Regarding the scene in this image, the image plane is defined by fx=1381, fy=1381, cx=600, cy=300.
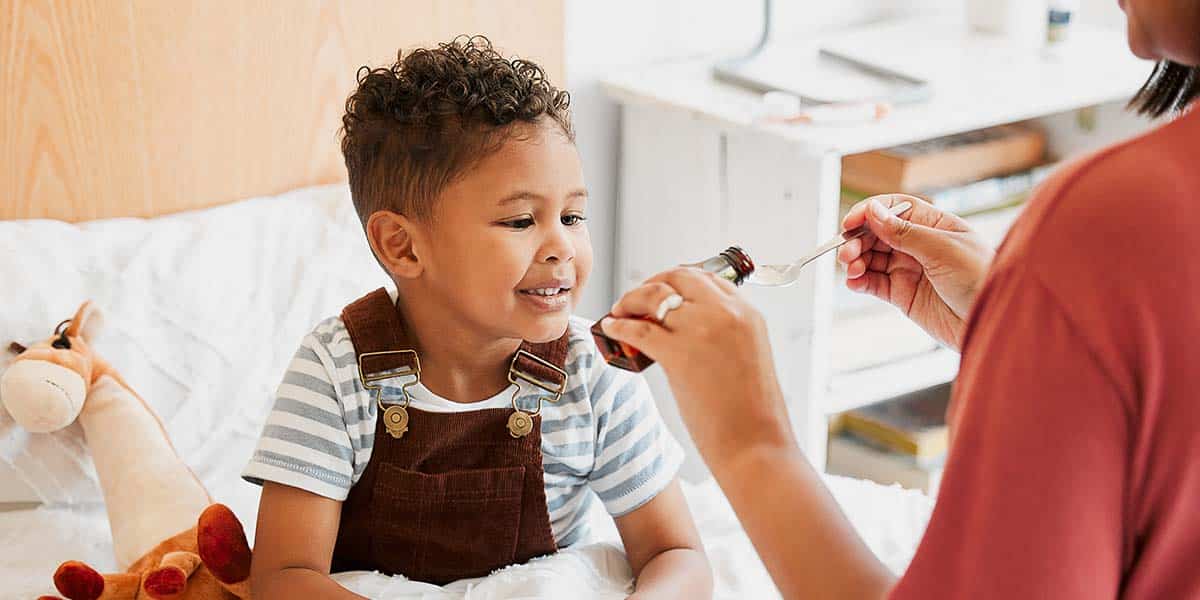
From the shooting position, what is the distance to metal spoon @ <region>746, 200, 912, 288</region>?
108 cm

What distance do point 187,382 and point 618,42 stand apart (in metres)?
0.86

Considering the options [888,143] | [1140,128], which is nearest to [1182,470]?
[888,143]

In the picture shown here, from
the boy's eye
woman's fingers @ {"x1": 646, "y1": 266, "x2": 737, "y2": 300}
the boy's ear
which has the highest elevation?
woman's fingers @ {"x1": 646, "y1": 266, "x2": 737, "y2": 300}

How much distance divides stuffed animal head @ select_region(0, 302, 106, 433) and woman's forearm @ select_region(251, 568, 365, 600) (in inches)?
14.5

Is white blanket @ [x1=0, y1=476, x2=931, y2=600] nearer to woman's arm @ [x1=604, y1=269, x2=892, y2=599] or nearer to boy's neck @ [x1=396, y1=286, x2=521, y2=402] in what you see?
boy's neck @ [x1=396, y1=286, x2=521, y2=402]

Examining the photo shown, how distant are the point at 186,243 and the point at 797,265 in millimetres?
813

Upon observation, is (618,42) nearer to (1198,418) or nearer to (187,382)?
(187,382)

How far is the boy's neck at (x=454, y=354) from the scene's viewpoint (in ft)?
3.93

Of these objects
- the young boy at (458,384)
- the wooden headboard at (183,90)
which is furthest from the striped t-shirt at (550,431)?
the wooden headboard at (183,90)

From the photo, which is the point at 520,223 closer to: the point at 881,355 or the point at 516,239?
the point at 516,239

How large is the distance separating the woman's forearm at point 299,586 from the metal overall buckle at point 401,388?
14 centimetres

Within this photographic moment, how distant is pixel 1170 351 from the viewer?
581 millimetres

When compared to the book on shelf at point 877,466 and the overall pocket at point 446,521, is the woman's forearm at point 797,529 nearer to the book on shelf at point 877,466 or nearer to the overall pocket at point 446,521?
the overall pocket at point 446,521

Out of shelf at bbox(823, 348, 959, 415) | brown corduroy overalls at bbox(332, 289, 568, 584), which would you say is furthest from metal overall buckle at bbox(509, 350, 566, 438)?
shelf at bbox(823, 348, 959, 415)
